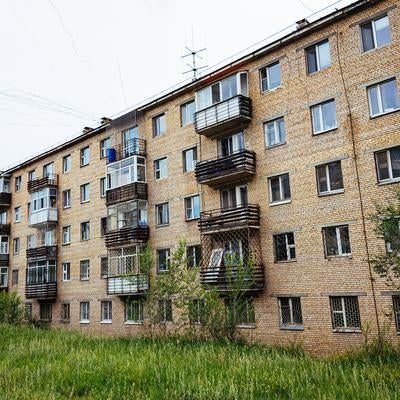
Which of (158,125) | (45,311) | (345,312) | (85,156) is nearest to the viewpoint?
(345,312)

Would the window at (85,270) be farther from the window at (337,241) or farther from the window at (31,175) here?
the window at (337,241)

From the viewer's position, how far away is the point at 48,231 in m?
34.2

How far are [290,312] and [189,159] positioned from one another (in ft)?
32.9

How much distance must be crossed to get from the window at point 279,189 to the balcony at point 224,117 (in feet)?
10.8

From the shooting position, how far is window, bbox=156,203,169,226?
2552cm

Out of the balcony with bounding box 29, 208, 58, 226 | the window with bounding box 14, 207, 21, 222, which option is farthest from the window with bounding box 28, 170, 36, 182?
the balcony with bounding box 29, 208, 58, 226

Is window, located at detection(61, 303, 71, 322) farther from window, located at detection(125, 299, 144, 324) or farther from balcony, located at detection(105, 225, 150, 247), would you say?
balcony, located at detection(105, 225, 150, 247)

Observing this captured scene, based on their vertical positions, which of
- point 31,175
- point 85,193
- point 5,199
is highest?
point 31,175

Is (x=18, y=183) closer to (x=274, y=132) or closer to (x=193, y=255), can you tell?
(x=193, y=255)

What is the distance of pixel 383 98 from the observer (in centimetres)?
1767

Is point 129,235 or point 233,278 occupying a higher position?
point 129,235

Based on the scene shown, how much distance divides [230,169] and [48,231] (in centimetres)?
1881

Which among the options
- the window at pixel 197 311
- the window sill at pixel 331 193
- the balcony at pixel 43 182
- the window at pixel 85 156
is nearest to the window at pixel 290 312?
the window at pixel 197 311

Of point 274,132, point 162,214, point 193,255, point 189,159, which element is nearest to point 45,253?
point 162,214
